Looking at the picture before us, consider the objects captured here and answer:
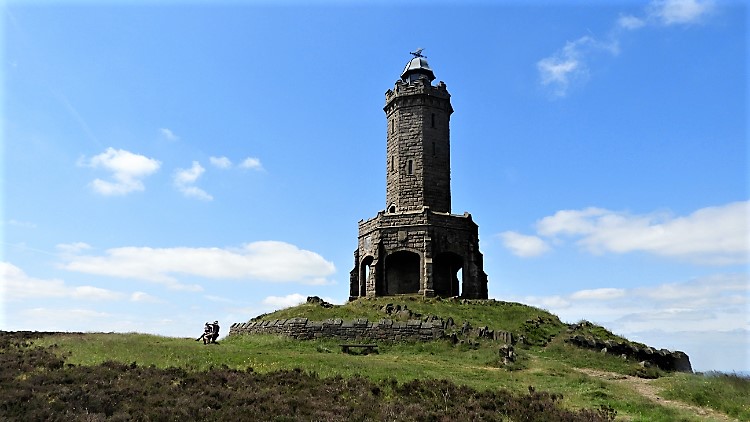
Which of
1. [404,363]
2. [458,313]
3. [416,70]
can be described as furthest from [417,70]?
[404,363]

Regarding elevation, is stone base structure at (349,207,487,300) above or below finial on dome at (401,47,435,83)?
below

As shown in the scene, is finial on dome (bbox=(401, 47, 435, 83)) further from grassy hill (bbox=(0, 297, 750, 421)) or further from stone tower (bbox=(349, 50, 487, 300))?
grassy hill (bbox=(0, 297, 750, 421))

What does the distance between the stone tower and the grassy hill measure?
1323 cm

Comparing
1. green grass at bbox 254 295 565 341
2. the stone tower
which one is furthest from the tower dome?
green grass at bbox 254 295 565 341

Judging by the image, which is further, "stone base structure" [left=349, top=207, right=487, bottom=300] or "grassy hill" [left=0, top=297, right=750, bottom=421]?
"stone base structure" [left=349, top=207, right=487, bottom=300]

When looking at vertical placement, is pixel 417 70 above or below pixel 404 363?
above

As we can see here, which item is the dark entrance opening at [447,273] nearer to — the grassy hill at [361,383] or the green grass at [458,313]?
the green grass at [458,313]

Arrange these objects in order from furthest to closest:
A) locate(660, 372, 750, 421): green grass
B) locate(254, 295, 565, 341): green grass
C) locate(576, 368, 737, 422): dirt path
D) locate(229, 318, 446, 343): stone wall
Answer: locate(254, 295, 565, 341): green grass
locate(229, 318, 446, 343): stone wall
locate(660, 372, 750, 421): green grass
locate(576, 368, 737, 422): dirt path

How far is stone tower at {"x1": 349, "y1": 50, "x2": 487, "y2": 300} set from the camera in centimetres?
4134

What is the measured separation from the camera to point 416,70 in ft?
154

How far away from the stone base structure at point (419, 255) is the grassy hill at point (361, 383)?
41.5ft

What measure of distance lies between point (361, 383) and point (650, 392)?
10.1 m

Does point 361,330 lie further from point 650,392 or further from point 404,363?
point 650,392

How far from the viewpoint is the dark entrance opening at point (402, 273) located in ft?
141
